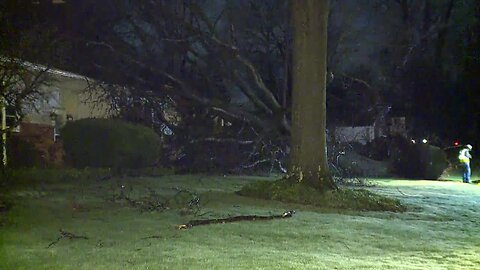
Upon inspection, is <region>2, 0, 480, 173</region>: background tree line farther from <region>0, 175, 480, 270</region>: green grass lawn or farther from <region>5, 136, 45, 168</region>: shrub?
<region>0, 175, 480, 270</region>: green grass lawn

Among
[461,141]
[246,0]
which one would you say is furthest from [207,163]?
[461,141]

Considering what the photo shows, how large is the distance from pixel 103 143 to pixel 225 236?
9.79 meters

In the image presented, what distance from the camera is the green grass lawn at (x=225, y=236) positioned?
572 centimetres

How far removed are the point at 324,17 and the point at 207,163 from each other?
26.1 ft

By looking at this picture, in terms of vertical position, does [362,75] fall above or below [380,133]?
above

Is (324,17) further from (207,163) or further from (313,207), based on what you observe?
(207,163)

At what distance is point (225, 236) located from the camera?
7.20 m

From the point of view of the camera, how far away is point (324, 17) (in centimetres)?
1166

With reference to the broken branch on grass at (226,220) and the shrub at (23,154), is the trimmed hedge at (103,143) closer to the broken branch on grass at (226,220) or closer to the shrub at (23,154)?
the shrub at (23,154)

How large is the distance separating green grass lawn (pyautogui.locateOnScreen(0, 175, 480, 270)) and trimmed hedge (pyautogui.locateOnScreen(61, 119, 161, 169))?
4481 mm

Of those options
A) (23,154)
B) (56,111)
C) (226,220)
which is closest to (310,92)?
(226,220)

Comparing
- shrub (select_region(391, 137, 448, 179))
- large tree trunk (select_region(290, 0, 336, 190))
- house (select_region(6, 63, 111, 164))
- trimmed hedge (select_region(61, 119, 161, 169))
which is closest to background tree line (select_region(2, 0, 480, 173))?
house (select_region(6, 63, 111, 164))

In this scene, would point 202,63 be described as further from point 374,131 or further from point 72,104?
point 374,131

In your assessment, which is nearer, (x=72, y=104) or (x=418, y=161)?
(x=72, y=104)
